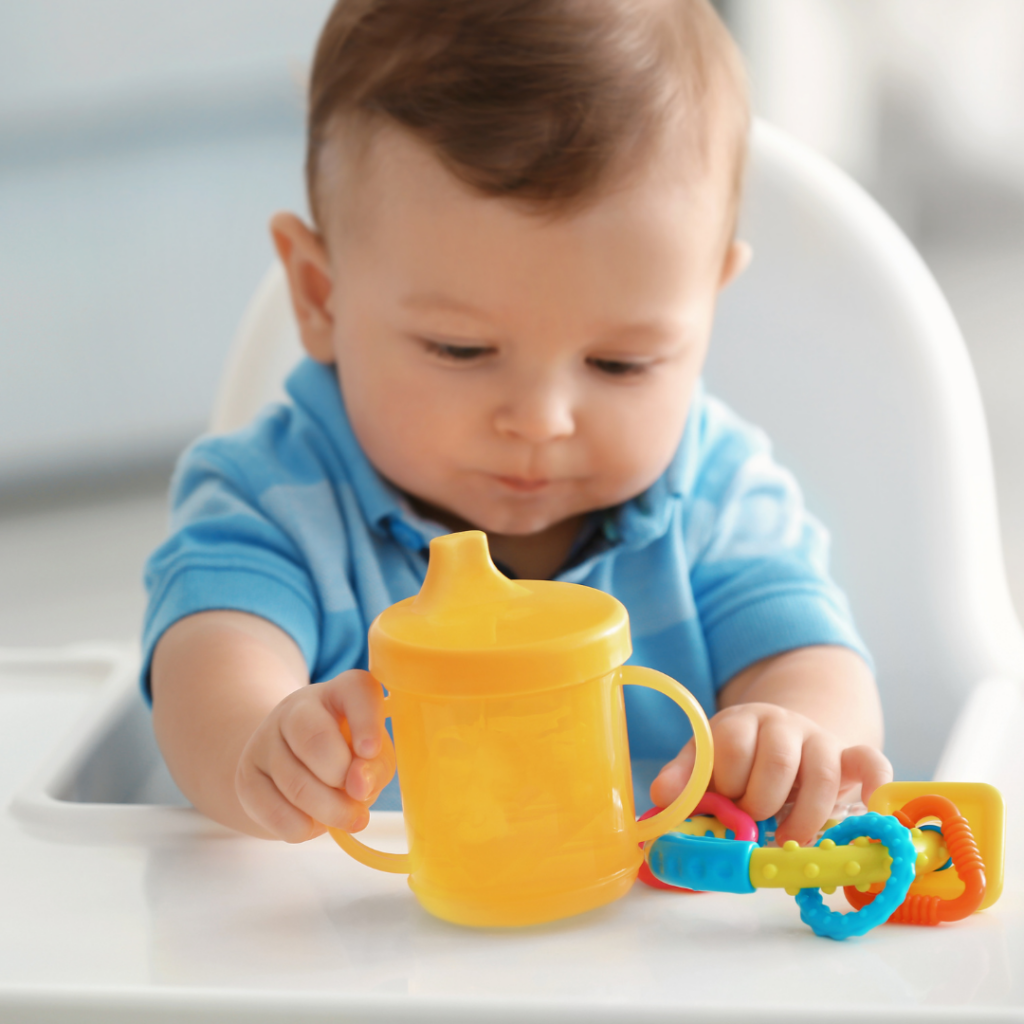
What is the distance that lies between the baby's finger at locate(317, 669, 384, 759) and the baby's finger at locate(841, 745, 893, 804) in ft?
0.64

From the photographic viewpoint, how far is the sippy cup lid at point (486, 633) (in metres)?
0.41

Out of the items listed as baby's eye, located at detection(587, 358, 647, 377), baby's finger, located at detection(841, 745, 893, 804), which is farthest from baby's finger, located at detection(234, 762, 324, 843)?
baby's eye, located at detection(587, 358, 647, 377)

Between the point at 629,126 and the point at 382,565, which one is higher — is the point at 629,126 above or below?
above

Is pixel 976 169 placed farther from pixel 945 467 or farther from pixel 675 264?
pixel 675 264

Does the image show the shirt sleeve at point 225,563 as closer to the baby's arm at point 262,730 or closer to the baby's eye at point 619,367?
the baby's arm at point 262,730

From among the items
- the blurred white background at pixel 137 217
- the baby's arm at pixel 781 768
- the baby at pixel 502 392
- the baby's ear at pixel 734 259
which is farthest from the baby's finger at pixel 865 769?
the blurred white background at pixel 137 217

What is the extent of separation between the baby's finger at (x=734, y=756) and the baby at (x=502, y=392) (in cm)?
14

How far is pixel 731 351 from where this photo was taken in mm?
1039

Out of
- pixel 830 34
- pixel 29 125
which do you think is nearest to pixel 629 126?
pixel 29 125

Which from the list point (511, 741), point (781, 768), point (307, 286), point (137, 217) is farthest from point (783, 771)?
point (137, 217)

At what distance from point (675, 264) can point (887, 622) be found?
35 cm

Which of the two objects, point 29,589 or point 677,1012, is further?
point 29,589

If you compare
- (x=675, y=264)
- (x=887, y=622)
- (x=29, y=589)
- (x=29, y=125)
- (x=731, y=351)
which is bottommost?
(x=29, y=589)

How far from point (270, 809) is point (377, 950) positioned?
8 centimetres
